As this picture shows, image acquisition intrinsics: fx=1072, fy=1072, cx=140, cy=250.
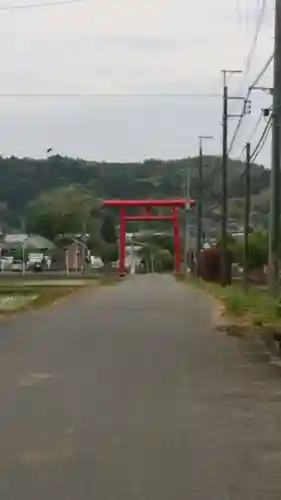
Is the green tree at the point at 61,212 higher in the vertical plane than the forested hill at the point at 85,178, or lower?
lower

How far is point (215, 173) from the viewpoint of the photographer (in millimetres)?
83938

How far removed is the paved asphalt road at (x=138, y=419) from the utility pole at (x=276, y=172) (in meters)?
5.69

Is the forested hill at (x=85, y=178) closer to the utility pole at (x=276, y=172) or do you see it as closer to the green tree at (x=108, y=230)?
the green tree at (x=108, y=230)

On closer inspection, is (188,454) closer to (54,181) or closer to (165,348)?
(165,348)

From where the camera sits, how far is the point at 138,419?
11.7 m

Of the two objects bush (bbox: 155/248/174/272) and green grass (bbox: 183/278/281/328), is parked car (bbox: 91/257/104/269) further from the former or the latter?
green grass (bbox: 183/278/281/328)

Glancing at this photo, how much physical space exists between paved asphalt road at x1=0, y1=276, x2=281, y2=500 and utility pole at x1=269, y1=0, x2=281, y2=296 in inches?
224

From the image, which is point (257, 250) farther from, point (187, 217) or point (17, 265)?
point (17, 265)

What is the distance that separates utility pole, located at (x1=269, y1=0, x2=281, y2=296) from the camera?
2908 centimetres

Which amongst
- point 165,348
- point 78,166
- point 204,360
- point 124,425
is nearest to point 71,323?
point 165,348

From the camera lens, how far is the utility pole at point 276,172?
2908 cm

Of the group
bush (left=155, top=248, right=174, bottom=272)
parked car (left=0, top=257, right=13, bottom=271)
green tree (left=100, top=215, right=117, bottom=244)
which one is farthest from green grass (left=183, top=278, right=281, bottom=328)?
bush (left=155, top=248, right=174, bottom=272)

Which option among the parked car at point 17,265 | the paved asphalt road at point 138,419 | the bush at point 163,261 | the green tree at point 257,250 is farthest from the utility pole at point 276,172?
the bush at point 163,261

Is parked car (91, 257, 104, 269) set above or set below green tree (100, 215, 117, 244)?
below
